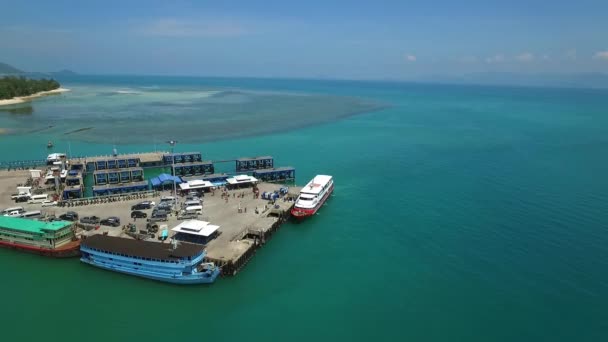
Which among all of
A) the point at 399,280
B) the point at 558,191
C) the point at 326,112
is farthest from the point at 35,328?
the point at 326,112

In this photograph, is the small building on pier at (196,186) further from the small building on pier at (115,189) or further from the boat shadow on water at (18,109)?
the boat shadow on water at (18,109)

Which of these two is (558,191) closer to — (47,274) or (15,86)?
(47,274)

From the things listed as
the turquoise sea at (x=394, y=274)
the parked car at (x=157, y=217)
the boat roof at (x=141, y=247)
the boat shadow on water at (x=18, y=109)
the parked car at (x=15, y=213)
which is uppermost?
the boat shadow on water at (x=18, y=109)

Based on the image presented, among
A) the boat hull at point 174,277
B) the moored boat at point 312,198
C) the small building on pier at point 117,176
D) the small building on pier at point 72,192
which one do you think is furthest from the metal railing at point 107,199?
the moored boat at point 312,198

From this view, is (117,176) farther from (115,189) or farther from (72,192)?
(72,192)

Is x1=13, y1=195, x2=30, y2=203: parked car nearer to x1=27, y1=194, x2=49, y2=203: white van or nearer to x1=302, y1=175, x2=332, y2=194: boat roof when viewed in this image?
x1=27, y1=194, x2=49, y2=203: white van

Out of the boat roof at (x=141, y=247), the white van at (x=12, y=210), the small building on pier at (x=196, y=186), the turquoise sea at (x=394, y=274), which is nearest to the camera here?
the turquoise sea at (x=394, y=274)
